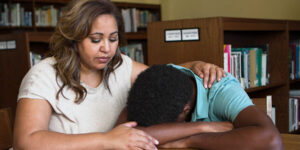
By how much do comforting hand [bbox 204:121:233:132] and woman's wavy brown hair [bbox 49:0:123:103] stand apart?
0.58 m

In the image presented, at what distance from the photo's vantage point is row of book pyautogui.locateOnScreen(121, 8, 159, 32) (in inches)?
212

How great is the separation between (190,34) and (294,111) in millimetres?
1480

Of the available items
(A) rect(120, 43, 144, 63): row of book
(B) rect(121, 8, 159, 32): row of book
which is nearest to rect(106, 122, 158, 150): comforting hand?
(A) rect(120, 43, 144, 63): row of book

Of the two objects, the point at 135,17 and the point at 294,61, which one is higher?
the point at 135,17

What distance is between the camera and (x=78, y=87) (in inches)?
60.6

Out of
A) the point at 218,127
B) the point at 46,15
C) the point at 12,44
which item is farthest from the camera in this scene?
the point at 46,15

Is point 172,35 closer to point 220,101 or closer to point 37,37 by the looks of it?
point 220,101

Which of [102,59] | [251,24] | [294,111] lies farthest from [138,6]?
[102,59]

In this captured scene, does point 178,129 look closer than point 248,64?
Yes

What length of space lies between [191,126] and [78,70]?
0.59m

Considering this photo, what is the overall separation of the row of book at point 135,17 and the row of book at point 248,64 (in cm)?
282

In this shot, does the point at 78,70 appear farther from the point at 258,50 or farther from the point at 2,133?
the point at 258,50

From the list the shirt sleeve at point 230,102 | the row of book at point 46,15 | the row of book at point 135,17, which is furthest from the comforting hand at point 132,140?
the row of book at point 135,17

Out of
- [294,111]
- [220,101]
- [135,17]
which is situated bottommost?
[294,111]
